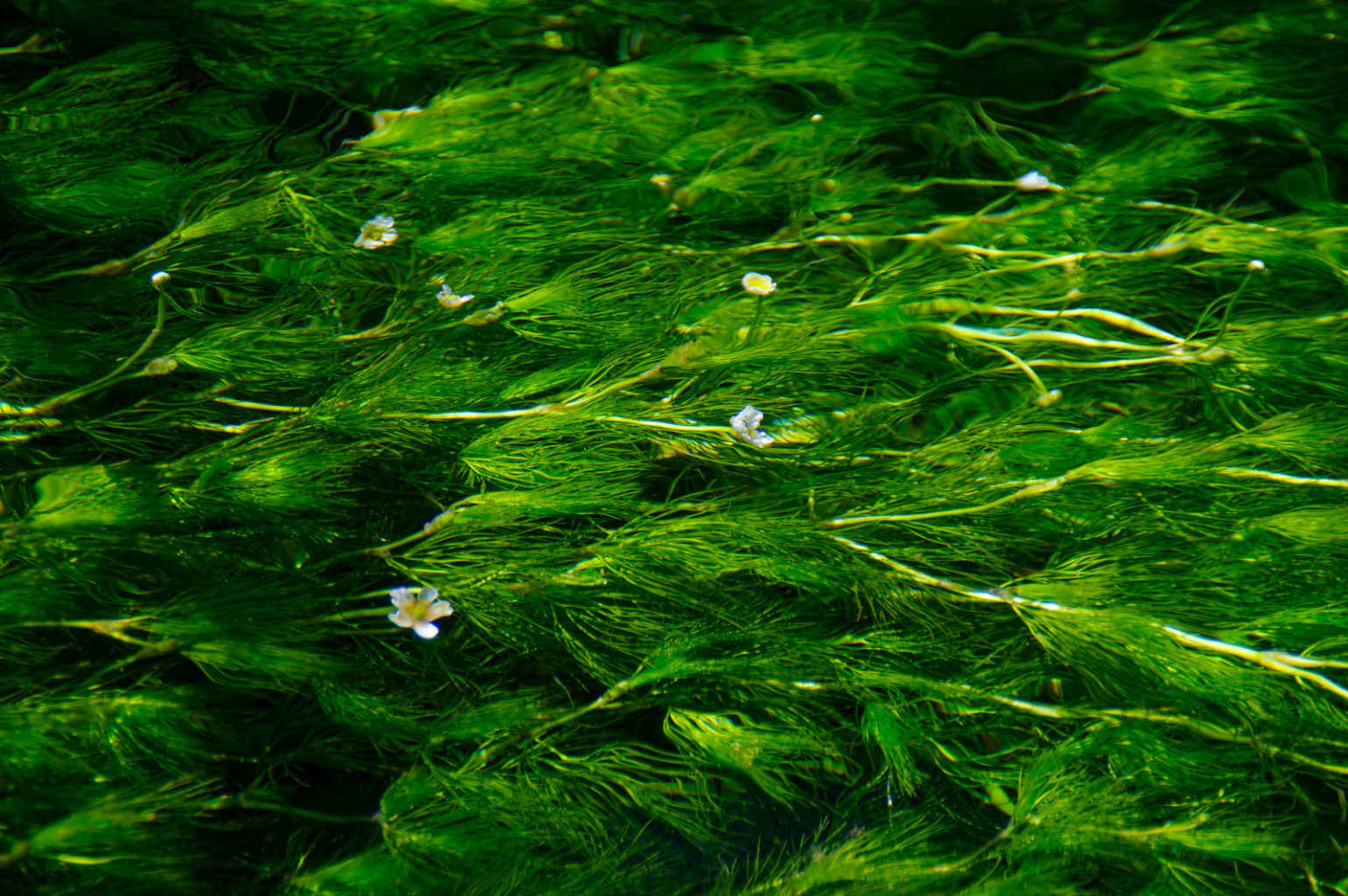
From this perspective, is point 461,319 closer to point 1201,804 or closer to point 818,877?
point 818,877

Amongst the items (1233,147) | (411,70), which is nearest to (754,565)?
(411,70)

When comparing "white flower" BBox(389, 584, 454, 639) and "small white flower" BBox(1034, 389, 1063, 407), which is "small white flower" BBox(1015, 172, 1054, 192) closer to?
"small white flower" BBox(1034, 389, 1063, 407)

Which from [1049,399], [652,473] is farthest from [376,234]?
[1049,399]

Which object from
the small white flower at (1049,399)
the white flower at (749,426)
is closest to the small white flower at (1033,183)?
the small white flower at (1049,399)

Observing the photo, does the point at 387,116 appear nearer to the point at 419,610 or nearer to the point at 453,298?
the point at 453,298

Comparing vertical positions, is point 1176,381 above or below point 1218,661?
above

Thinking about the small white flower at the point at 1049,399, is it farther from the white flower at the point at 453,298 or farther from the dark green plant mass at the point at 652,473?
the white flower at the point at 453,298

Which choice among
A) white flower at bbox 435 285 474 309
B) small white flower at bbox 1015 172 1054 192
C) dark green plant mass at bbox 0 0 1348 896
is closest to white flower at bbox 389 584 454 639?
dark green plant mass at bbox 0 0 1348 896

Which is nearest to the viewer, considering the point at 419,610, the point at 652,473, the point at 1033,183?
the point at 419,610
